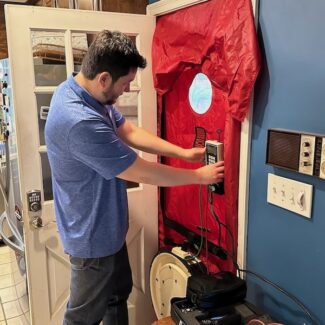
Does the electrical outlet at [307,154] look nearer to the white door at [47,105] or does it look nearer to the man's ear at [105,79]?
the man's ear at [105,79]

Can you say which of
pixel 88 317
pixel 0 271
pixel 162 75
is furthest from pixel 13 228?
pixel 162 75

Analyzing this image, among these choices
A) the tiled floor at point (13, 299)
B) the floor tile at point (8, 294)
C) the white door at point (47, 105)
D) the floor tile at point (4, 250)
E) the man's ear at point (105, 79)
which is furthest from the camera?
the floor tile at point (4, 250)

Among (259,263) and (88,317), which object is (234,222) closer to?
(259,263)

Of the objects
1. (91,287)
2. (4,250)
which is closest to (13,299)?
(4,250)

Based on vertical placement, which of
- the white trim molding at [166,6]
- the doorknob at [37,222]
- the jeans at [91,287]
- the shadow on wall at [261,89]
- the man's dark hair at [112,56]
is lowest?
the jeans at [91,287]

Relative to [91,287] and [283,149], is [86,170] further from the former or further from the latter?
[283,149]

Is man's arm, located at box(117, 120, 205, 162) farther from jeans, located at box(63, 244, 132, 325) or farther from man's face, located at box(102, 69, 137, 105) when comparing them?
jeans, located at box(63, 244, 132, 325)

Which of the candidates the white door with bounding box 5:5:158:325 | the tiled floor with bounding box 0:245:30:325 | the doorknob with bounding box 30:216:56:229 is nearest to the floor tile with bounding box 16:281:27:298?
the tiled floor with bounding box 0:245:30:325

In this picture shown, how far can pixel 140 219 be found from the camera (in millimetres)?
2010

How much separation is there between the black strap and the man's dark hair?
876 mm

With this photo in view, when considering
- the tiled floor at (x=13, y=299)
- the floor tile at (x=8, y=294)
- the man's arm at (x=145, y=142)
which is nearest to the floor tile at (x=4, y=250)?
the tiled floor at (x=13, y=299)

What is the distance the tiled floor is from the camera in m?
2.24

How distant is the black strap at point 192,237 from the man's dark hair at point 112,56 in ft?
2.87

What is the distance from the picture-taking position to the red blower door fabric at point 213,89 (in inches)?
51.3
